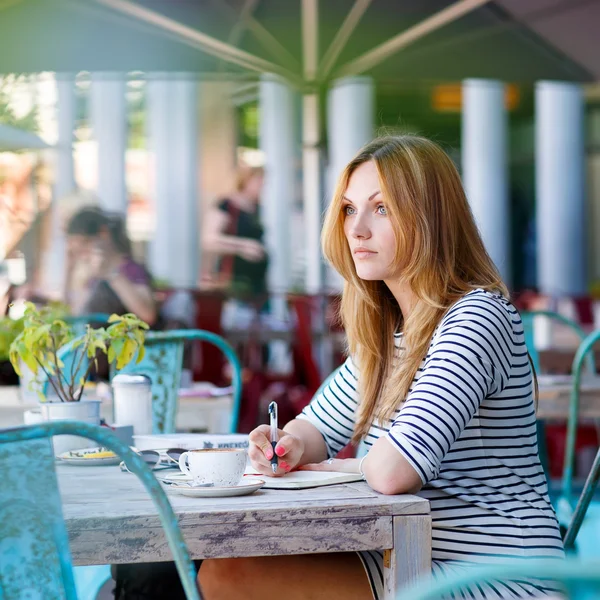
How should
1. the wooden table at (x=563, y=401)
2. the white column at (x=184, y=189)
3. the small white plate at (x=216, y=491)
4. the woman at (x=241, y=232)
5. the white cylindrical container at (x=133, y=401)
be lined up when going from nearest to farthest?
the small white plate at (x=216, y=491) < the white cylindrical container at (x=133, y=401) < the wooden table at (x=563, y=401) < the woman at (x=241, y=232) < the white column at (x=184, y=189)

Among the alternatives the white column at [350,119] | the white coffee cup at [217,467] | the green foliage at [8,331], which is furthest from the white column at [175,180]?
the white coffee cup at [217,467]

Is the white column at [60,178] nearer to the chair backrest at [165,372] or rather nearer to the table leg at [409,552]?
the chair backrest at [165,372]

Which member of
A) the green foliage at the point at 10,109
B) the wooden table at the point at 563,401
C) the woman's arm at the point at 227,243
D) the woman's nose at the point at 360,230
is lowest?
the wooden table at the point at 563,401

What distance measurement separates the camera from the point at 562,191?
10.7 metres

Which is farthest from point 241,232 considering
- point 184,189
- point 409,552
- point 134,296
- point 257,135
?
point 257,135

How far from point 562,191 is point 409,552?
9.73 metres

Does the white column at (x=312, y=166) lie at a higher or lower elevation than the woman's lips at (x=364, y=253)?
higher

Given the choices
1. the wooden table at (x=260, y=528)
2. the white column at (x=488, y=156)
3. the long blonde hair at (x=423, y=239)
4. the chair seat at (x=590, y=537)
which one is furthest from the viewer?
the white column at (x=488, y=156)

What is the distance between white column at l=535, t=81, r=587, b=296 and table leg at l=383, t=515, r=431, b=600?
939 centimetres

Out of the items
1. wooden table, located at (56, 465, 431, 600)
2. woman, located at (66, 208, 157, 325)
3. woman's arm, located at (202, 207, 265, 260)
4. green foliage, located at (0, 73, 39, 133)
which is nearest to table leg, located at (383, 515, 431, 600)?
wooden table, located at (56, 465, 431, 600)

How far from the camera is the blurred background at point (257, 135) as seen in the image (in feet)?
16.6

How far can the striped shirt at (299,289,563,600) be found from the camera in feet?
5.08

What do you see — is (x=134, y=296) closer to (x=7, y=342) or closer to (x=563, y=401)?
(x=7, y=342)

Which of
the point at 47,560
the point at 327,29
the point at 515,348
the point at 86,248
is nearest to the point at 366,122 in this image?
the point at 327,29
